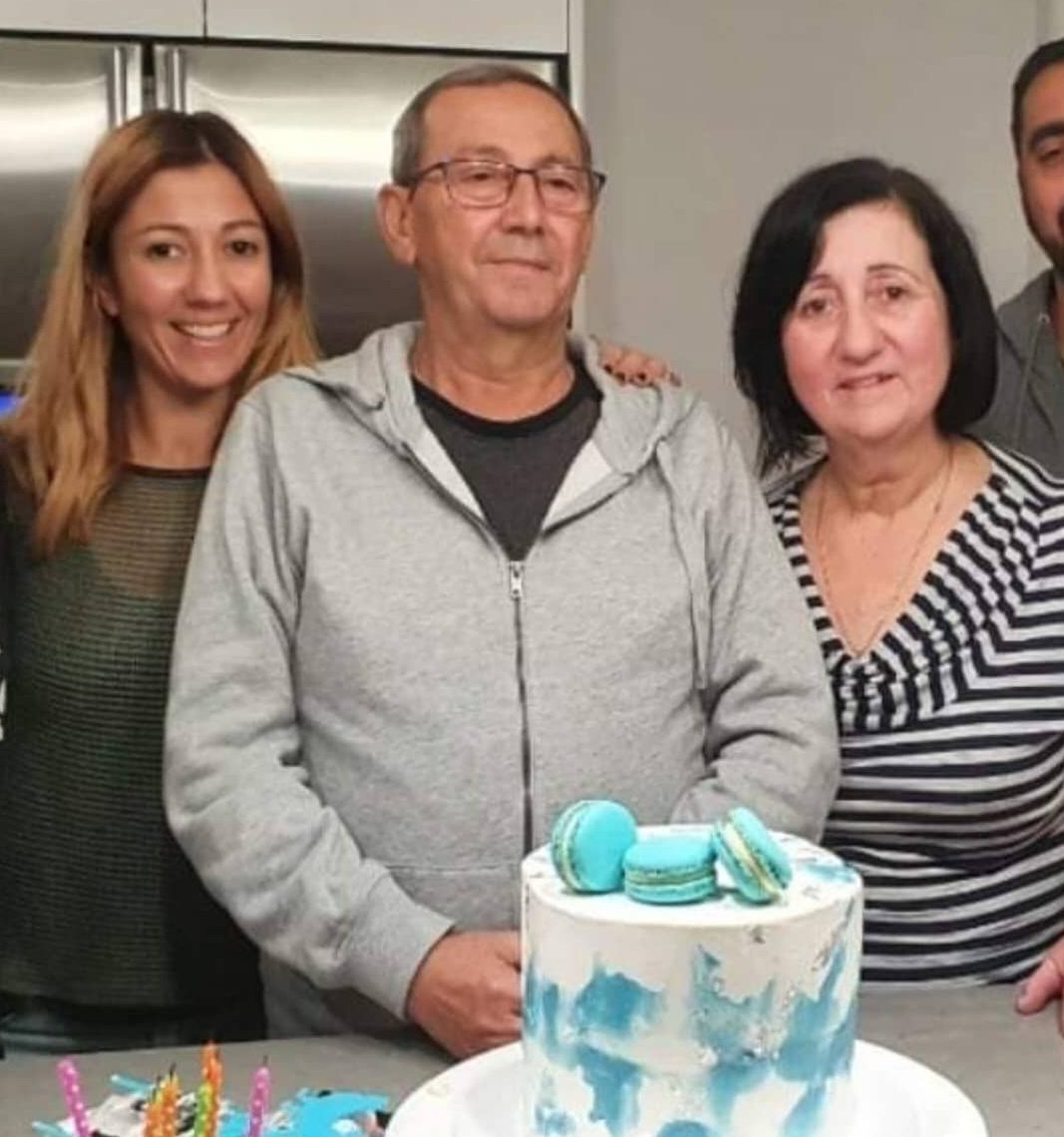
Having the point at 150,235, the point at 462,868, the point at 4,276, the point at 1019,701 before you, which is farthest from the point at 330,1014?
the point at 4,276

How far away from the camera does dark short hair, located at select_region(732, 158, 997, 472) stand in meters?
1.66

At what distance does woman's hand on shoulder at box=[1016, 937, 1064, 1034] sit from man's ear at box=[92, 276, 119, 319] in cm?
110

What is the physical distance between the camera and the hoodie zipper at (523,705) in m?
1.46

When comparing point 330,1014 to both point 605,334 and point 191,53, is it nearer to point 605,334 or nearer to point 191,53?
point 191,53

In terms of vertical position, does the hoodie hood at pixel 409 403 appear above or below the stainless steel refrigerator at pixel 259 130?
below

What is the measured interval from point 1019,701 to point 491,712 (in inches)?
18.6

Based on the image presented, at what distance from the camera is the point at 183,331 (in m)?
1.80

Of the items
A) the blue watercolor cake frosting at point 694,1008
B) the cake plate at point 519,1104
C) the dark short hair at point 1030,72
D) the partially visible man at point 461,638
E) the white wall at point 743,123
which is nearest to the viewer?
the blue watercolor cake frosting at point 694,1008

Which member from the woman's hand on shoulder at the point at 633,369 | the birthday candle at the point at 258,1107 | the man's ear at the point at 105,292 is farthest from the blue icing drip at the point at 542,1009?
the man's ear at the point at 105,292

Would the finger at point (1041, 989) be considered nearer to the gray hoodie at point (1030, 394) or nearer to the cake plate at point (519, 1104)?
the cake plate at point (519, 1104)

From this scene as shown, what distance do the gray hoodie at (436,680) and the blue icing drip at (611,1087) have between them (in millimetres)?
468

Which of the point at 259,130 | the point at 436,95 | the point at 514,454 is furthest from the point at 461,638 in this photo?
the point at 259,130

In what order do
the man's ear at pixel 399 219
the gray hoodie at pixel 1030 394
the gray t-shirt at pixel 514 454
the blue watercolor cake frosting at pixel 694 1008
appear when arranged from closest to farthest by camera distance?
the blue watercolor cake frosting at pixel 694 1008
the gray t-shirt at pixel 514 454
the man's ear at pixel 399 219
the gray hoodie at pixel 1030 394

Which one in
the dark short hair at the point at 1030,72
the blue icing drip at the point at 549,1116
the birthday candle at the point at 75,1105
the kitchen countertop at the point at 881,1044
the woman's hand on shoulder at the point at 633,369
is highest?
the dark short hair at the point at 1030,72
